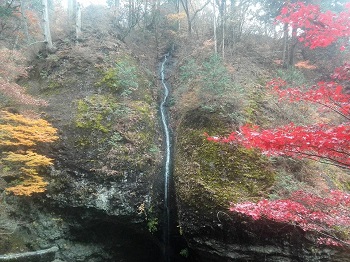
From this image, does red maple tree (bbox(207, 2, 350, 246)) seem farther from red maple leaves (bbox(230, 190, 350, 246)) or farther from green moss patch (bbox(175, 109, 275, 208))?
green moss patch (bbox(175, 109, 275, 208))

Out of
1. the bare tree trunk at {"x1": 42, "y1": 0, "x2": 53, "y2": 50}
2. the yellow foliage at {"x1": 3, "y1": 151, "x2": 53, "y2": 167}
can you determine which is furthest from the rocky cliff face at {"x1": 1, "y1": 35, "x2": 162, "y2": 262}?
the bare tree trunk at {"x1": 42, "y1": 0, "x2": 53, "y2": 50}

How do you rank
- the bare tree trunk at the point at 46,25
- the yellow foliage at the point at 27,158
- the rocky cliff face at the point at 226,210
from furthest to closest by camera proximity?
the bare tree trunk at the point at 46,25, the yellow foliage at the point at 27,158, the rocky cliff face at the point at 226,210

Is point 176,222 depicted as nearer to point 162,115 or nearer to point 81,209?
point 81,209

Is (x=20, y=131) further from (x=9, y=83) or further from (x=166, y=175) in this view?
(x=166, y=175)

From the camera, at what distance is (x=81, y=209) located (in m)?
7.87

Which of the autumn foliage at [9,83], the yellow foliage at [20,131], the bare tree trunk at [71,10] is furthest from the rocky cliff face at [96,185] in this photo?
the bare tree trunk at [71,10]

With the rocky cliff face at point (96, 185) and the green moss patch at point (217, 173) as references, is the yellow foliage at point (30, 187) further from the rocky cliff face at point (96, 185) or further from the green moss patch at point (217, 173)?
the green moss patch at point (217, 173)

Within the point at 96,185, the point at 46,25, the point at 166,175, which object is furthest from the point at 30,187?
the point at 46,25

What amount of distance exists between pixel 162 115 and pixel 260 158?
573 centimetres

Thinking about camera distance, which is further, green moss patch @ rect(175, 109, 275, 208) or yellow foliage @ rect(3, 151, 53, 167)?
green moss patch @ rect(175, 109, 275, 208)

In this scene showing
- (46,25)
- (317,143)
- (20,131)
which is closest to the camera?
(317,143)

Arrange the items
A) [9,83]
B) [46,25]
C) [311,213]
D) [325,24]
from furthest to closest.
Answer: [46,25], [9,83], [311,213], [325,24]

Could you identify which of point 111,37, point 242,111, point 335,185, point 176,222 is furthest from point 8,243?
point 111,37

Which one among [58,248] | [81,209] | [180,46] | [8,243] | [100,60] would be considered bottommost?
[58,248]
